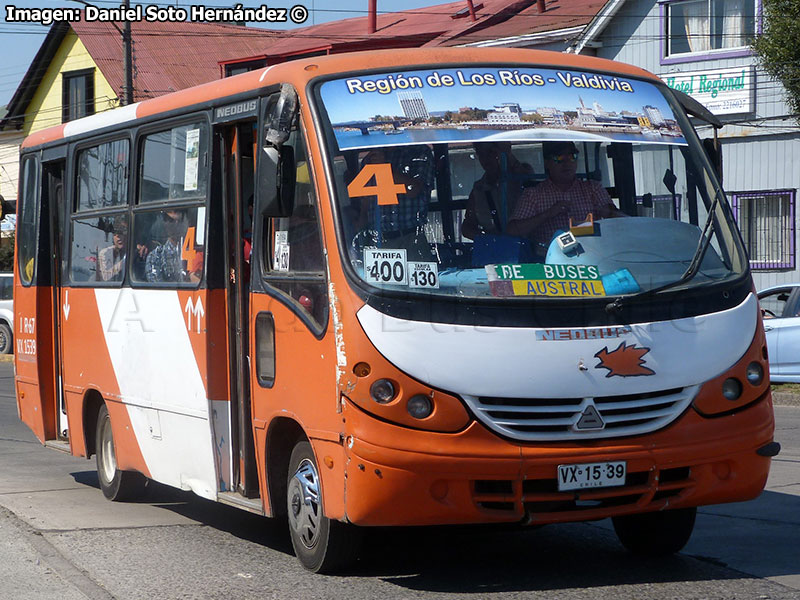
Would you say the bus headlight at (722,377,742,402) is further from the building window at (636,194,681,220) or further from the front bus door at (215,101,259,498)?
the front bus door at (215,101,259,498)

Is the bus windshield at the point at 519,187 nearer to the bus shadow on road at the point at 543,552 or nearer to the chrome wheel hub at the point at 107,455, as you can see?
the bus shadow on road at the point at 543,552

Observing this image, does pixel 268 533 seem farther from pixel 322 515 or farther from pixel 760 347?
pixel 760 347

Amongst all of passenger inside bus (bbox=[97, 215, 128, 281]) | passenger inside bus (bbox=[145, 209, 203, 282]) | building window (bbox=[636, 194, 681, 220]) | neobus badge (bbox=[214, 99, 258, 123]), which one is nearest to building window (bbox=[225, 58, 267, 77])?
passenger inside bus (bbox=[97, 215, 128, 281])

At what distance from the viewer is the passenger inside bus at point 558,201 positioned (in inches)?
258

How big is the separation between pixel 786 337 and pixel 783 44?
6.15 m

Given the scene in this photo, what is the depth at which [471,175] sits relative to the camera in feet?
21.8

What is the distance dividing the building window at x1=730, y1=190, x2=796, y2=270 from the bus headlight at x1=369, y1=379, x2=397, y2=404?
2056 cm

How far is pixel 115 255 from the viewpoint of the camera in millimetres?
9383

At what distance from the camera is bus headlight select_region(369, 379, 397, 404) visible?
19.6 ft

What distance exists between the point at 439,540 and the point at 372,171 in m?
2.39

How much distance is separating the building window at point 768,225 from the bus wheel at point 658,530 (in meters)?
19.1

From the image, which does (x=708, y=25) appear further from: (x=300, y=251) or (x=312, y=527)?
(x=312, y=527)

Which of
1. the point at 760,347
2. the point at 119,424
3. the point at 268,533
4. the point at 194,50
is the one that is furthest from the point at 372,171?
the point at 194,50

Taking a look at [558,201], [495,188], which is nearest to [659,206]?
[558,201]
